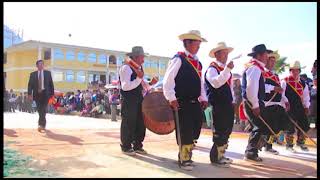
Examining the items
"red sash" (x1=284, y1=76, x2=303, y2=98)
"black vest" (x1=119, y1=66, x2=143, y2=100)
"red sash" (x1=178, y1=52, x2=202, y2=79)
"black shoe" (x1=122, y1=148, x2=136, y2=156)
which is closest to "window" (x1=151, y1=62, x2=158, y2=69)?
"red sash" (x1=284, y1=76, x2=303, y2=98)

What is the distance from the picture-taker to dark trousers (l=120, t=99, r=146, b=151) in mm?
7082

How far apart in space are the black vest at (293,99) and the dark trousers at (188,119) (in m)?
2.90

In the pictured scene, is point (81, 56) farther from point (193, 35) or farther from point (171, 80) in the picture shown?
point (171, 80)

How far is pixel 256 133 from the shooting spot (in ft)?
22.3

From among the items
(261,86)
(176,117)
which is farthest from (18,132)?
(261,86)

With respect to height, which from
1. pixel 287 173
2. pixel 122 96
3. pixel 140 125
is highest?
pixel 122 96

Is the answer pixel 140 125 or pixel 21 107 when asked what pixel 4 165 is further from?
pixel 21 107

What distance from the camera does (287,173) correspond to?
5719mm

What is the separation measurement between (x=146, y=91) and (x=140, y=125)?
599 mm

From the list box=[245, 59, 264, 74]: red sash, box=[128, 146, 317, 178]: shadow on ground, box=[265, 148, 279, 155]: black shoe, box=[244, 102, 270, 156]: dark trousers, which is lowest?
box=[128, 146, 317, 178]: shadow on ground

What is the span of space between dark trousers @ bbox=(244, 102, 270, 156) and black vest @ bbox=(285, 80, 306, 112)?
1.56 metres

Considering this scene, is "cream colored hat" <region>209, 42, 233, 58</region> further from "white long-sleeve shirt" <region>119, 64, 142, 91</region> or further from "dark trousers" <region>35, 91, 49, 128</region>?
"dark trousers" <region>35, 91, 49, 128</region>

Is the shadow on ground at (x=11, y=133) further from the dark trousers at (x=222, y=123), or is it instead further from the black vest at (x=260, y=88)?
the black vest at (x=260, y=88)

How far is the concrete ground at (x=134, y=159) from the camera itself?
5.46 m
